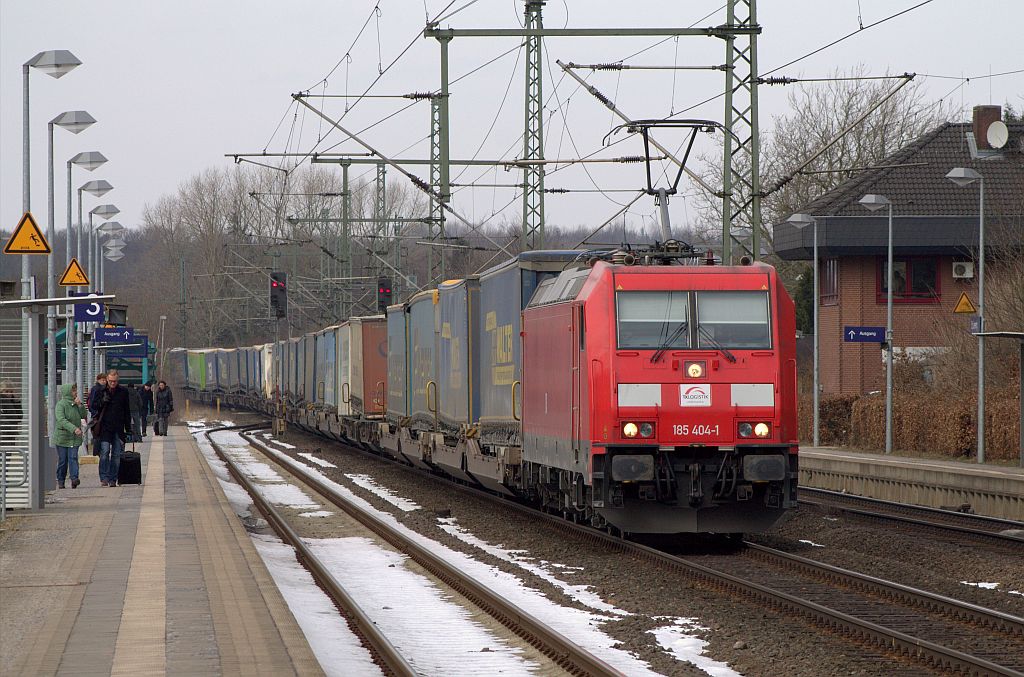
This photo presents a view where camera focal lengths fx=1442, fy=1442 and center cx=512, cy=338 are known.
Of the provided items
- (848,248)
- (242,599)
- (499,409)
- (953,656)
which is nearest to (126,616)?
(242,599)

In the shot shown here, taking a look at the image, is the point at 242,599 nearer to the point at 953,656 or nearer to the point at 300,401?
the point at 953,656

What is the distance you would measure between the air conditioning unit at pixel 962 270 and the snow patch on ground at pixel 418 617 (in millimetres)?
31520

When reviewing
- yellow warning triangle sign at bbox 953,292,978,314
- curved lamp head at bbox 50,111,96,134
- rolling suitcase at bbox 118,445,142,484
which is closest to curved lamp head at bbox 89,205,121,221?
curved lamp head at bbox 50,111,96,134

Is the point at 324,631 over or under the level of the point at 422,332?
under

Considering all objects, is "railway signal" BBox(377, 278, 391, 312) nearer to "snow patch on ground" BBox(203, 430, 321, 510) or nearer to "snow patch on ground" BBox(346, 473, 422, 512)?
"snow patch on ground" BBox(203, 430, 321, 510)

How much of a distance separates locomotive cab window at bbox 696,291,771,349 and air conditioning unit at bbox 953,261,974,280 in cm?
3075

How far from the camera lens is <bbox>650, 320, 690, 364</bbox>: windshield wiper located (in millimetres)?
14539

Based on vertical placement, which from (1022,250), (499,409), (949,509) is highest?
(1022,250)

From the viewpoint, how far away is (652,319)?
14.7m

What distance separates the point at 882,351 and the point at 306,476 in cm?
2222

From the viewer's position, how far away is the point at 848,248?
142ft

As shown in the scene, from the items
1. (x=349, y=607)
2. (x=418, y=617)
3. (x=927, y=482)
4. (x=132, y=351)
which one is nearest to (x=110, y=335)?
(x=927, y=482)

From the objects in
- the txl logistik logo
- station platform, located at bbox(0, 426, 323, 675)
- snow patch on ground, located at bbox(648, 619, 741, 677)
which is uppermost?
the txl logistik logo

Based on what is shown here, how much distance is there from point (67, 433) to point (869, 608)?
14090 mm
